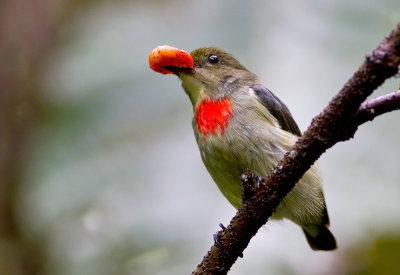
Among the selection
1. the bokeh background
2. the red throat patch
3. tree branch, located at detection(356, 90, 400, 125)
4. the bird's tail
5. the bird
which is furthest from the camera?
the bird's tail

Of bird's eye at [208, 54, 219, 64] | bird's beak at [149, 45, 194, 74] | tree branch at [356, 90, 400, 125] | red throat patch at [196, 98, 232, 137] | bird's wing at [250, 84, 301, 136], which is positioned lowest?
tree branch at [356, 90, 400, 125]

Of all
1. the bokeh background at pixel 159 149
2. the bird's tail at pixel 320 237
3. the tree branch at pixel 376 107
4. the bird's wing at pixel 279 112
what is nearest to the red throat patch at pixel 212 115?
the bird's wing at pixel 279 112

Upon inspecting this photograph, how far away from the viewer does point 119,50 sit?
9.11 feet

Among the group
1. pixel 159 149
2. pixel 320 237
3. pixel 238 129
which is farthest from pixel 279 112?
pixel 159 149

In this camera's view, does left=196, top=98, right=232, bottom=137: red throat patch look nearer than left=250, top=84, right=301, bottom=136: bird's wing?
Yes

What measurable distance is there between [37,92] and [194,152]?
2.86ft

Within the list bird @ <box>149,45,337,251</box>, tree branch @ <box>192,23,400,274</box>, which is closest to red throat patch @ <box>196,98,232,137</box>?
bird @ <box>149,45,337,251</box>

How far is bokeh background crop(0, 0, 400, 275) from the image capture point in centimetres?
210

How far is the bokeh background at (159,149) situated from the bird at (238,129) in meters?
0.21

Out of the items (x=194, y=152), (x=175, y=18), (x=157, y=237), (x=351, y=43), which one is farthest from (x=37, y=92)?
(x=351, y=43)

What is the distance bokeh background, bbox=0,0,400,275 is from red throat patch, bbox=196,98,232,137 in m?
0.27

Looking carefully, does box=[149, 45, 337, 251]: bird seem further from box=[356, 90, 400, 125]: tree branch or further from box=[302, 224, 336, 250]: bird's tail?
box=[356, 90, 400, 125]: tree branch

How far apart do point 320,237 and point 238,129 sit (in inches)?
31.7

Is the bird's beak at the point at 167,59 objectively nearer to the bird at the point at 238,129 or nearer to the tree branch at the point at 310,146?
the bird at the point at 238,129
